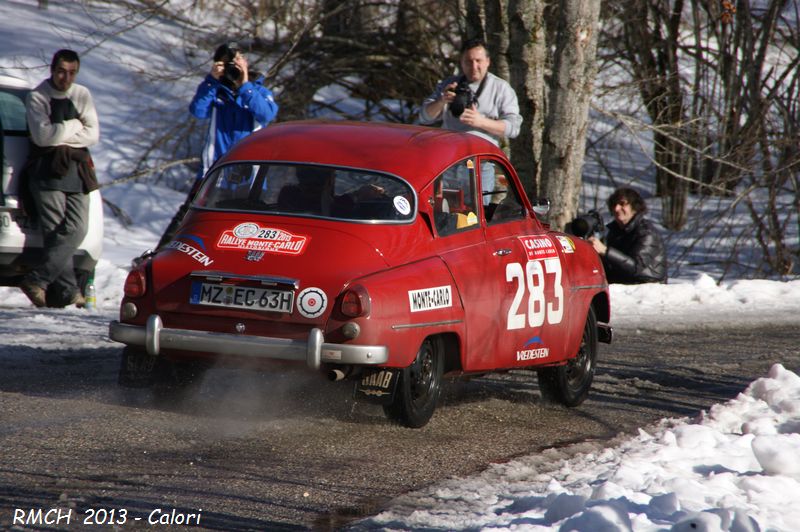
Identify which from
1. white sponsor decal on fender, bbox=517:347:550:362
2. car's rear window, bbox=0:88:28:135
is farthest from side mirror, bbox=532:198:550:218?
car's rear window, bbox=0:88:28:135

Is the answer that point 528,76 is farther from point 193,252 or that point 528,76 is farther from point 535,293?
point 193,252

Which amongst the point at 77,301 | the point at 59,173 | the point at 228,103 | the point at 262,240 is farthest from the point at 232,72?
the point at 262,240

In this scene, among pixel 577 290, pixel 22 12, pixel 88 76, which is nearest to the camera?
pixel 577 290

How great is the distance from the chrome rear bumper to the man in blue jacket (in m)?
3.75

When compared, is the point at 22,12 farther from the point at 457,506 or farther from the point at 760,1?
the point at 457,506

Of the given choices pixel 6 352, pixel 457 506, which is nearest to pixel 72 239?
pixel 6 352

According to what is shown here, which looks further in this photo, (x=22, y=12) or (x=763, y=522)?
(x=22, y=12)

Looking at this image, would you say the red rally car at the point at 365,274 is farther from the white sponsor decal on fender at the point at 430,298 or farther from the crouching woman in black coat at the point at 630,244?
the crouching woman in black coat at the point at 630,244

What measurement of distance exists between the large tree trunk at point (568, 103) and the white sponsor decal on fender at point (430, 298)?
749 cm

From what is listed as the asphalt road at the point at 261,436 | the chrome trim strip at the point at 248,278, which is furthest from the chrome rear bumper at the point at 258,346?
the asphalt road at the point at 261,436

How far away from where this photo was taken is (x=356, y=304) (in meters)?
6.15

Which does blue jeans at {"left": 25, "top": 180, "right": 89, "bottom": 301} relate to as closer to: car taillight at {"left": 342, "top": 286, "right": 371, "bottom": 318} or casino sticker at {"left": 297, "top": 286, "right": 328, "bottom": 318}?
casino sticker at {"left": 297, "top": 286, "right": 328, "bottom": 318}

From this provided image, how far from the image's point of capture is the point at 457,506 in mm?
4949

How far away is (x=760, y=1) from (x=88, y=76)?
12.4 metres
